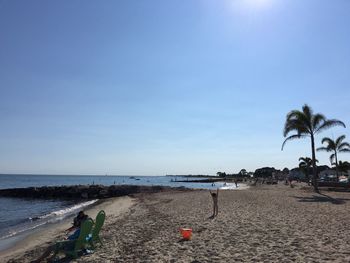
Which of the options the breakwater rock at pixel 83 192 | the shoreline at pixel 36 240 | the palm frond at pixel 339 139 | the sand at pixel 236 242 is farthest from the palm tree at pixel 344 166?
the sand at pixel 236 242

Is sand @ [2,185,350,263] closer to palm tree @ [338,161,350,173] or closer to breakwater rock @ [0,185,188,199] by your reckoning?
breakwater rock @ [0,185,188,199]

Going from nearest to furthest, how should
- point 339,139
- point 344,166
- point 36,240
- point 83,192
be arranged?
point 36,240, point 339,139, point 83,192, point 344,166

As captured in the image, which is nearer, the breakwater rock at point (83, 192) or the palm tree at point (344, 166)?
the breakwater rock at point (83, 192)

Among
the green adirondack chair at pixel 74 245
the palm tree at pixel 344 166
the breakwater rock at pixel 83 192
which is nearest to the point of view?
the green adirondack chair at pixel 74 245

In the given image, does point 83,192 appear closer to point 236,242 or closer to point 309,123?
point 309,123

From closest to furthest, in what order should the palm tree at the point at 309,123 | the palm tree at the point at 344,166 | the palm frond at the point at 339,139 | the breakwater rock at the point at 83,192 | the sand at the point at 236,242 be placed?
1. the sand at the point at 236,242
2. the palm tree at the point at 309,123
3. the palm frond at the point at 339,139
4. the breakwater rock at the point at 83,192
5. the palm tree at the point at 344,166

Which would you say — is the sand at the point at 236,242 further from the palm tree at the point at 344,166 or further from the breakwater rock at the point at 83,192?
the palm tree at the point at 344,166

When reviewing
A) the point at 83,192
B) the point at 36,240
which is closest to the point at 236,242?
the point at 36,240

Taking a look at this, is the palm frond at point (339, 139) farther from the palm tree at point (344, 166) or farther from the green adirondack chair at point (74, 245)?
the green adirondack chair at point (74, 245)

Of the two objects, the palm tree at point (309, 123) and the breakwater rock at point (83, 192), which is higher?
the palm tree at point (309, 123)

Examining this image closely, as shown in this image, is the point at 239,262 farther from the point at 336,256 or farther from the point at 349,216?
the point at 349,216

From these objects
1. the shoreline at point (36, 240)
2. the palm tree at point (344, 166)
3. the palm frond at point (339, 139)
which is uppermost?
the palm frond at point (339, 139)

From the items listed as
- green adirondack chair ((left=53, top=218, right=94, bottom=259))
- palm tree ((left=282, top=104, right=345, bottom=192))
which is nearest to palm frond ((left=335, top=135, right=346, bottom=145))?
palm tree ((left=282, top=104, right=345, bottom=192))

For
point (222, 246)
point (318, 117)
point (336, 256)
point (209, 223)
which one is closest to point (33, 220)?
point (209, 223)
